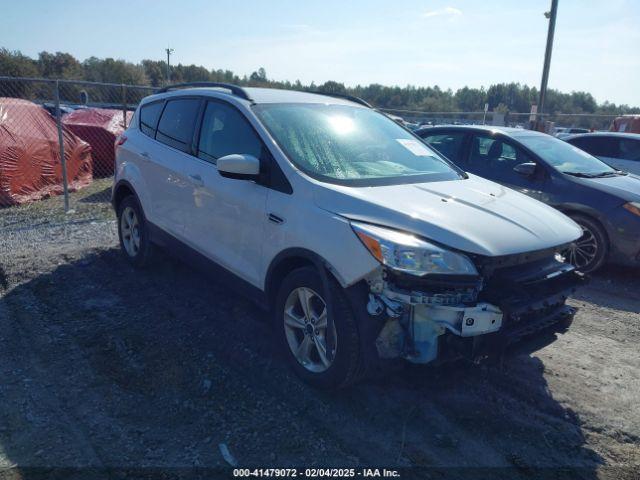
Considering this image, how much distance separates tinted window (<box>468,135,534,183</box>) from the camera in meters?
6.80

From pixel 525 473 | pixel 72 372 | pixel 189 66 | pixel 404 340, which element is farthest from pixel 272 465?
pixel 189 66

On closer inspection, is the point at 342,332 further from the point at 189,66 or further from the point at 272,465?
the point at 189,66

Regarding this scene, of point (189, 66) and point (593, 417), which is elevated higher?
point (189, 66)

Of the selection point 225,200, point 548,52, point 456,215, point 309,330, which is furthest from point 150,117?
point 548,52

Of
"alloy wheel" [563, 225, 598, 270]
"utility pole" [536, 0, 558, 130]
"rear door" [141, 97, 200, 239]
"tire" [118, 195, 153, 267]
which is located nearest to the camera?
"rear door" [141, 97, 200, 239]

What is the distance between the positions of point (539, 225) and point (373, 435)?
172cm

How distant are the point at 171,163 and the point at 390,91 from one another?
7350 cm

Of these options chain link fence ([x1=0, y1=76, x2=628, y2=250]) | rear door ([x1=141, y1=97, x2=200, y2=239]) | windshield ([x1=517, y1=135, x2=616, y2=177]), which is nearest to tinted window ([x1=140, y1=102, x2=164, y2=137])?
rear door ([x1=141, y1=97, x2=200, y2=239])

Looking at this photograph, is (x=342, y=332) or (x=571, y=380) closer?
(x=342, y=332)

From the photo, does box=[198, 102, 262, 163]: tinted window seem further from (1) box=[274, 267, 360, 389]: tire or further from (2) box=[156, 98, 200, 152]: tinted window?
(1) box=[274, 267, 360, 389]: tire

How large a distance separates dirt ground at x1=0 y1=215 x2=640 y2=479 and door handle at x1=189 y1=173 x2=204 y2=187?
1.15 metres

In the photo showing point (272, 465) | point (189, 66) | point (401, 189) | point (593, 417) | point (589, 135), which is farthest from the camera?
point (189, 66)

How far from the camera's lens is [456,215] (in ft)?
10.6

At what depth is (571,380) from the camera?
12.5 ft
